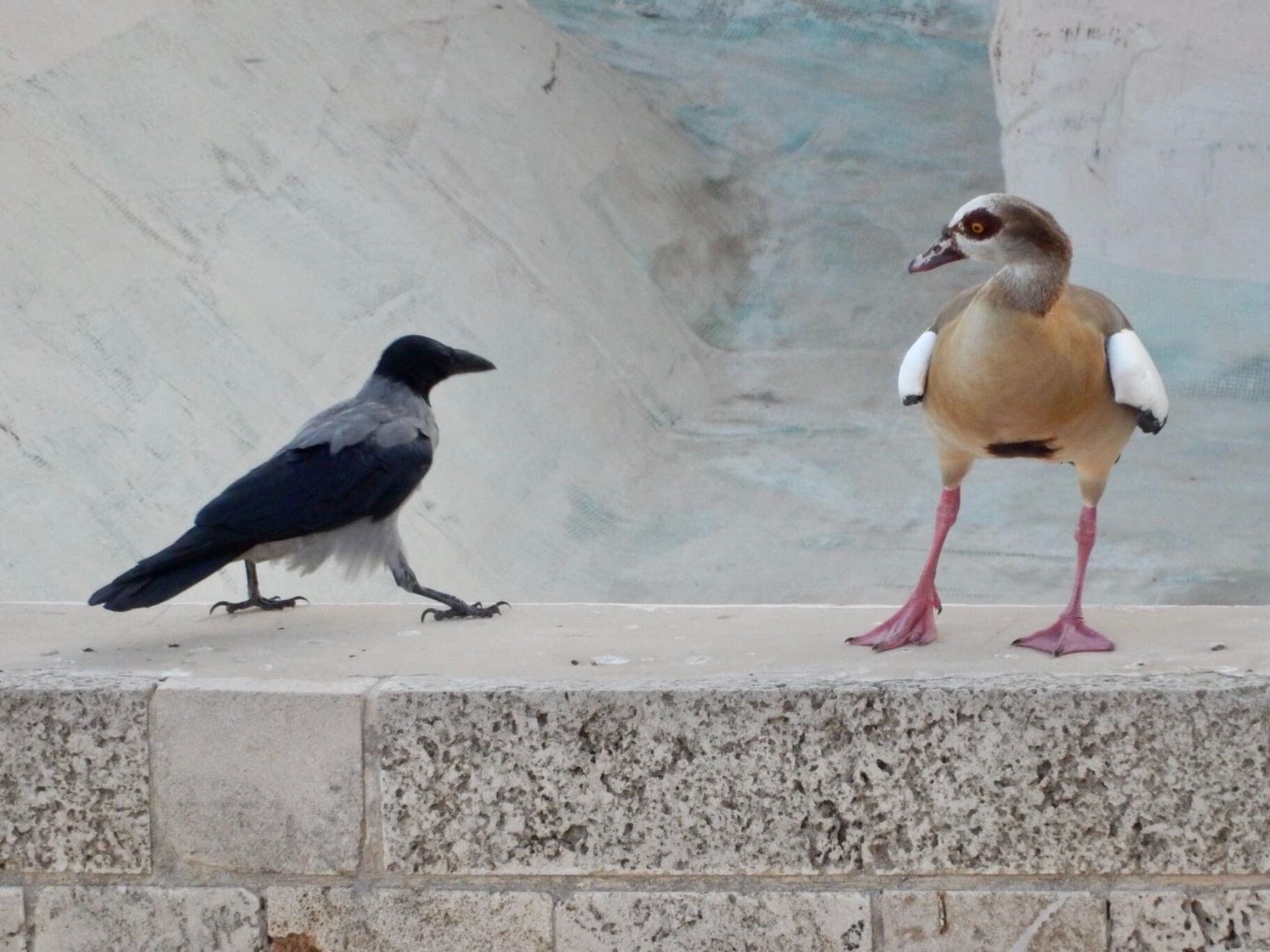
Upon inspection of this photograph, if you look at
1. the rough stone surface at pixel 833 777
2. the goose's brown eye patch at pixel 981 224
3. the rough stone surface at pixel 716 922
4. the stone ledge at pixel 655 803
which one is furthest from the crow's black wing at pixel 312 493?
the goose's brown eye patch at pixel 981 224

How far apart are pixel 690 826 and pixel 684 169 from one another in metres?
6.26

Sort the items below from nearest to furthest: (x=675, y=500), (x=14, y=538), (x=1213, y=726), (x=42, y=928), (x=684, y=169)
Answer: (x=1213, y=726) < (x=42, y=928) < (x=14, y=538) < (x=675, y=500) < (x=684, y=169)

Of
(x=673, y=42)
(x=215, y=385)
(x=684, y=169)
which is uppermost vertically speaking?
(x=673, y=42)

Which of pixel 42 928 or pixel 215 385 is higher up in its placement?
pixel 215 385

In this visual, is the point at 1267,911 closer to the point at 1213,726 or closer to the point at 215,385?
the point at 1213,726

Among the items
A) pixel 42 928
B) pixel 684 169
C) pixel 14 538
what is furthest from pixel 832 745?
pixel 684 169

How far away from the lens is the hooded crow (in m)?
2.53

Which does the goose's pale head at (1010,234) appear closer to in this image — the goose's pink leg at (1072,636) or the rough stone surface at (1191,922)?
the goose's pink leg at (1072,636)

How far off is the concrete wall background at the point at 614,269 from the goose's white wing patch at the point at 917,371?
10.4 feet

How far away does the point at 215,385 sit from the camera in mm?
5500

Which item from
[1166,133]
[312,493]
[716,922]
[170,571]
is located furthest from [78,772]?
[1166,133]

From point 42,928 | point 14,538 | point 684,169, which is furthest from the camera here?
point 684,169

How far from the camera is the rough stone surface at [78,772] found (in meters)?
2.20

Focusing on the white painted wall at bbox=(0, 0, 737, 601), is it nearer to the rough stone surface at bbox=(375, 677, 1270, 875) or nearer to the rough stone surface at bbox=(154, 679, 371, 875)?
the rough stone surface at bbox=(154, 679, 371, 875)
